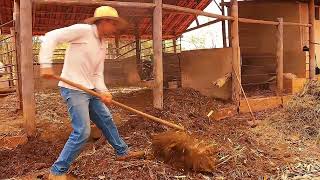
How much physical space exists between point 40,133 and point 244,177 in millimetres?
2910

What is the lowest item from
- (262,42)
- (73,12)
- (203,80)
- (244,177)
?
(244,177)

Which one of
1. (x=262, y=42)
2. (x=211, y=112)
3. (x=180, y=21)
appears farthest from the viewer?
(x=180, y=21)

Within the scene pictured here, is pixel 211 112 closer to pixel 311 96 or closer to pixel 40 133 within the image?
pixel 311 96

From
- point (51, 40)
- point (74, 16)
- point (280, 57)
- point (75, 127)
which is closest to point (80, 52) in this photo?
point (51, 40)

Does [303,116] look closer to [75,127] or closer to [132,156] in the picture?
[132,156]

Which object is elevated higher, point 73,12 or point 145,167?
point 73,12

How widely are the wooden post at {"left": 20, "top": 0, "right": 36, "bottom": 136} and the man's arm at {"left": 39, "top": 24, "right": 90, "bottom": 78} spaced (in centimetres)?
161

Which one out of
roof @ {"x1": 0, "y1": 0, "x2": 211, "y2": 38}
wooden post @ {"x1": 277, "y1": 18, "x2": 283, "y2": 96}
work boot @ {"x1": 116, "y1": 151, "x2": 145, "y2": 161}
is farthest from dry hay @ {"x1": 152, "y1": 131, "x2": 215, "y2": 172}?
wooden post @ {"x1": 277, "y1": 18, "x2": 283, "y2": 96}

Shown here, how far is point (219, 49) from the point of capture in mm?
8117

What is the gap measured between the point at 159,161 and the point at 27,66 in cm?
230

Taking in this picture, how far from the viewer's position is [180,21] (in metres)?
13.5

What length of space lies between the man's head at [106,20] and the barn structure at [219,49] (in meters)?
1.59

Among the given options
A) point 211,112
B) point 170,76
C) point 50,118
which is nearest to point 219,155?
point 211,112

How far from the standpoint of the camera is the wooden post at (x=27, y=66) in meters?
5.14
